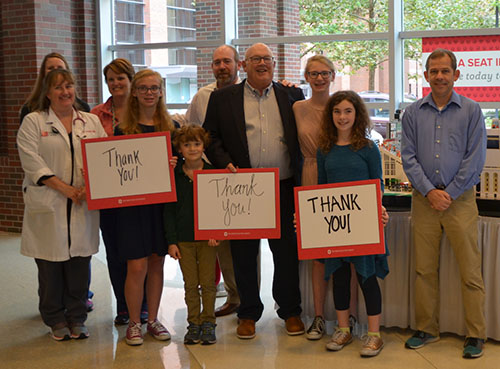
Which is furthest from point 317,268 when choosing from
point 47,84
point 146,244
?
point 47,84

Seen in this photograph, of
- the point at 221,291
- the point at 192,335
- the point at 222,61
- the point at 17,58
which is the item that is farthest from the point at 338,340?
the point at 17,58

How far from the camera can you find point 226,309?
4.36 m

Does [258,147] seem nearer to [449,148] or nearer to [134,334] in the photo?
[449,148]

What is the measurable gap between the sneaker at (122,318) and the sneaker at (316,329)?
3.82ft

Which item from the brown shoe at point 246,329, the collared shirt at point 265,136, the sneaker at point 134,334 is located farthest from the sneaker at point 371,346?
the sneaker at point 134,334

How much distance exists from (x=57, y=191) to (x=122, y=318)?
969 mm

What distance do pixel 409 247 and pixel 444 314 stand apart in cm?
42

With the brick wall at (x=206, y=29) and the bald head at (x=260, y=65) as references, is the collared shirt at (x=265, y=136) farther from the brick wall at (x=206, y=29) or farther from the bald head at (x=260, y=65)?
the brick wall at (x=206, y=29)

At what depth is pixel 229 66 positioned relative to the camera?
4.23 m

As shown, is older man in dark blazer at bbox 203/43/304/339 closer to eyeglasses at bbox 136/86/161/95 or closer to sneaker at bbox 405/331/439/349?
eyeglasses at bbox 136/86/161/95

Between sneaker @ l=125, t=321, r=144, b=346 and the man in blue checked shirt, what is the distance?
1.54 metres

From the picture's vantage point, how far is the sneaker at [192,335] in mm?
3799

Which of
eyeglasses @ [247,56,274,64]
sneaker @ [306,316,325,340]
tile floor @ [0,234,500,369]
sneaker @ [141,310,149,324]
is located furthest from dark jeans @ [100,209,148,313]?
eyeglasses @ [247,56,274,64]

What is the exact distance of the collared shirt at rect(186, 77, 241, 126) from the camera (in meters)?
4.32
